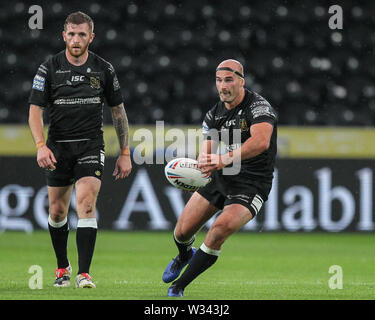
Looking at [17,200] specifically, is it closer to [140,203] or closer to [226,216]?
[140,203]

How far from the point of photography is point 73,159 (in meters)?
7.36

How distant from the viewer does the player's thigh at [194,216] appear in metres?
7.10

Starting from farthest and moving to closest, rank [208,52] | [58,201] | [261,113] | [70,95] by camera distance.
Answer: [208,52]
[58,201]
[70,95]
[261,113]

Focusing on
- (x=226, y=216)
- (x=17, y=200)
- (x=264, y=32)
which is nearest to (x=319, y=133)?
(x=264, y=32)

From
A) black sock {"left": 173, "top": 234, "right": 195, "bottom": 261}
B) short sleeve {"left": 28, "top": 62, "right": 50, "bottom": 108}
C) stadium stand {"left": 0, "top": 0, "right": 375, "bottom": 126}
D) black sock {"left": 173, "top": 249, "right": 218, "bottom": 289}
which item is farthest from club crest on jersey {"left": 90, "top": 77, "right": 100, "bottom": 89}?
stadium stand {"left": 0, "top": 0, "right": 375, "bottom": 126}

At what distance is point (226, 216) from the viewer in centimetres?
658

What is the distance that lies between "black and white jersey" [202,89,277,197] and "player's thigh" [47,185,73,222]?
143cm

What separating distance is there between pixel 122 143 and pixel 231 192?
4.36ft

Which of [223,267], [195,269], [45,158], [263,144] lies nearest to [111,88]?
[45,158]

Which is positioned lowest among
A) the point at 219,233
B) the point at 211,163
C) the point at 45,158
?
the point at 219,233

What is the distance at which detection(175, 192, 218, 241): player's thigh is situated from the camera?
710cm

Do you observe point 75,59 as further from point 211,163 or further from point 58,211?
point 211,163

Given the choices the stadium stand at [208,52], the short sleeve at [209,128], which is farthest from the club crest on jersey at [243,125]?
the stadium stand at [208,52]

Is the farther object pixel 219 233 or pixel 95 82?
pixel 95 82
